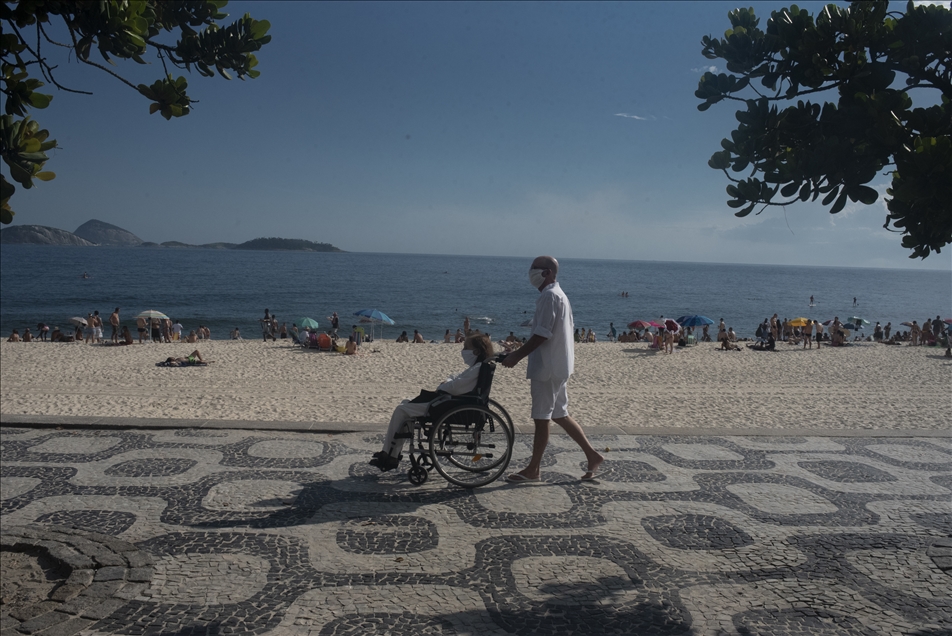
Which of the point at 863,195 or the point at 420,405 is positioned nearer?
the point at 863,195

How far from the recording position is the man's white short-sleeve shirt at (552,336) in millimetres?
5191

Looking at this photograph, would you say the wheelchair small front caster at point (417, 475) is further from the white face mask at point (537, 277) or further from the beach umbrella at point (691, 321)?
the beach umbrella at point (691, 321)

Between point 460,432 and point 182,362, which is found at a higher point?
point 460,432

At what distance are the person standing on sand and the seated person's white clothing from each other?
339 mm

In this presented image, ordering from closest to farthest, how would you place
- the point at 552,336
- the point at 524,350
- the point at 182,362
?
1. the point at 524,350
2. the point at 552,336
3. the point at 182,362

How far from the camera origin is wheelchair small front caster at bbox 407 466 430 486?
18.0ft

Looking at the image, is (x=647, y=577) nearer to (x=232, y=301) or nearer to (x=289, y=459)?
(x=289, y=459)

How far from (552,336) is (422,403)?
1.24 meters

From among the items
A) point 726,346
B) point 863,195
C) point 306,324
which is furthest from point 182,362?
point 726,346

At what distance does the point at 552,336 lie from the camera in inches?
206

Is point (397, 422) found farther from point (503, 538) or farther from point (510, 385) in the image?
point (510, 385)

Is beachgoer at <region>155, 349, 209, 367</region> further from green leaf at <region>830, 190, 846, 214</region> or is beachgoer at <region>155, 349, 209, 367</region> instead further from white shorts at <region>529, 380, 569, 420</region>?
green leaf at <region>830, 190, 846, 214</region>

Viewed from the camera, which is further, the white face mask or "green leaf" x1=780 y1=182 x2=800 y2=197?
the white face mask

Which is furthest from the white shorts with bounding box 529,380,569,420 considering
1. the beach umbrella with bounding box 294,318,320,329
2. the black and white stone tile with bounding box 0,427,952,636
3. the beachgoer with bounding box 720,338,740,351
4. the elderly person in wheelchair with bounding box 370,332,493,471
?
the beach umbrella with bounding box 294,318,320,329
